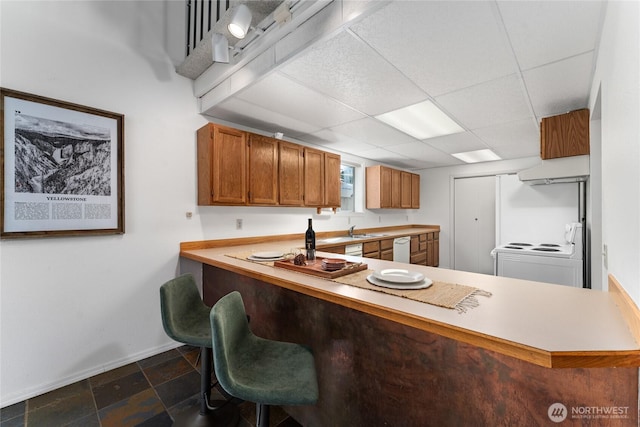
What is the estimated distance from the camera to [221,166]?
8.64 ft

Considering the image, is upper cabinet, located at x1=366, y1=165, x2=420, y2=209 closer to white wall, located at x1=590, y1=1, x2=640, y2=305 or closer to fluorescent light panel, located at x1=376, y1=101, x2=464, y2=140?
fluorescent light panel, located at x1=376, y1=101, x2=464, y2=140

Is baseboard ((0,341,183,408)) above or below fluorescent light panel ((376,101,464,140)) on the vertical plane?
below

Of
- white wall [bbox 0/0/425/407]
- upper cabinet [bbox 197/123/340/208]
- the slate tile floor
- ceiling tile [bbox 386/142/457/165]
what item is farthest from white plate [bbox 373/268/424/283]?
ceiling tile [bbox 386/142/457/165]

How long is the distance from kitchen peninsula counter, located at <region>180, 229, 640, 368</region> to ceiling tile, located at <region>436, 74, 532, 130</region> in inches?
63.5

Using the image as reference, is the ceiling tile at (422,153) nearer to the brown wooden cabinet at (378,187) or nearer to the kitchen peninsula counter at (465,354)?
the brown wooden cabinet at (378,187)

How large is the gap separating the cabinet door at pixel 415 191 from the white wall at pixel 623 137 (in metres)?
4.40

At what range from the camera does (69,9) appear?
6.66 feet

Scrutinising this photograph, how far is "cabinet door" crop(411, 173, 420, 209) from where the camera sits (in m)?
5.73

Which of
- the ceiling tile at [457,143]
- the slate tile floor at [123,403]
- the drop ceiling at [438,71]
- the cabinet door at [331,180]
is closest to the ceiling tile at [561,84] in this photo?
the drop ceiling at [438,71]

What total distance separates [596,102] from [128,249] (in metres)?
3.65

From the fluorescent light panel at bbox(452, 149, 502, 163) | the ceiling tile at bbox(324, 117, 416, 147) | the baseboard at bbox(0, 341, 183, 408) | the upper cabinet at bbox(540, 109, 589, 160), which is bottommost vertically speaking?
the baseboard at bbox(0, 341, 183, 408)

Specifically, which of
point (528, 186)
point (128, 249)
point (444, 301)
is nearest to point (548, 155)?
point (528, 186)

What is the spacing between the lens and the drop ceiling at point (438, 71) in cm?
144

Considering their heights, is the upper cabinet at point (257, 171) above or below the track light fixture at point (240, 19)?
below
